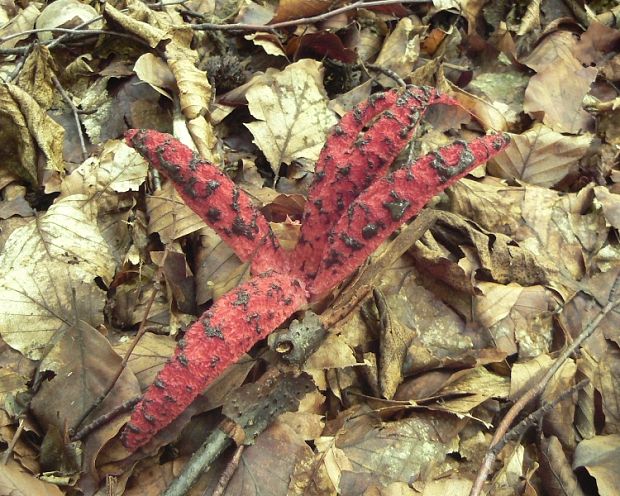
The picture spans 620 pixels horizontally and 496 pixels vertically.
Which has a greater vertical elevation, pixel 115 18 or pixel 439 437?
pixel 115 18

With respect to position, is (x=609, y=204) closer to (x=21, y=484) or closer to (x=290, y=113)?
(x=290, y=113)

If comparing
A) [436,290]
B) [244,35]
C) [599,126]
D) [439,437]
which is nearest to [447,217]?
[436,290]

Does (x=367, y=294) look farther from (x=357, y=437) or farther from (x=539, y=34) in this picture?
(x=539, y=34)

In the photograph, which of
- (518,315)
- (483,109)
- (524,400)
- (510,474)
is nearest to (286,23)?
(483,109)

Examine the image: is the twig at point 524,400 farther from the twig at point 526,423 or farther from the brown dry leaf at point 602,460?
the brown dry leaf at point 602,460

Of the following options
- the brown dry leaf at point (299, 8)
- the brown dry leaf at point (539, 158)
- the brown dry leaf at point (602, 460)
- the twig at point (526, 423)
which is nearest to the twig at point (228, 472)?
the twig at point (526, 423)

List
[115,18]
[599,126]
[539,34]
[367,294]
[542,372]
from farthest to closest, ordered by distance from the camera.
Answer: [539,34] → [599,126] → [115,18] → [542,372] → [367,294]

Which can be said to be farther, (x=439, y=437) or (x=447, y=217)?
(x=447, y=217)
